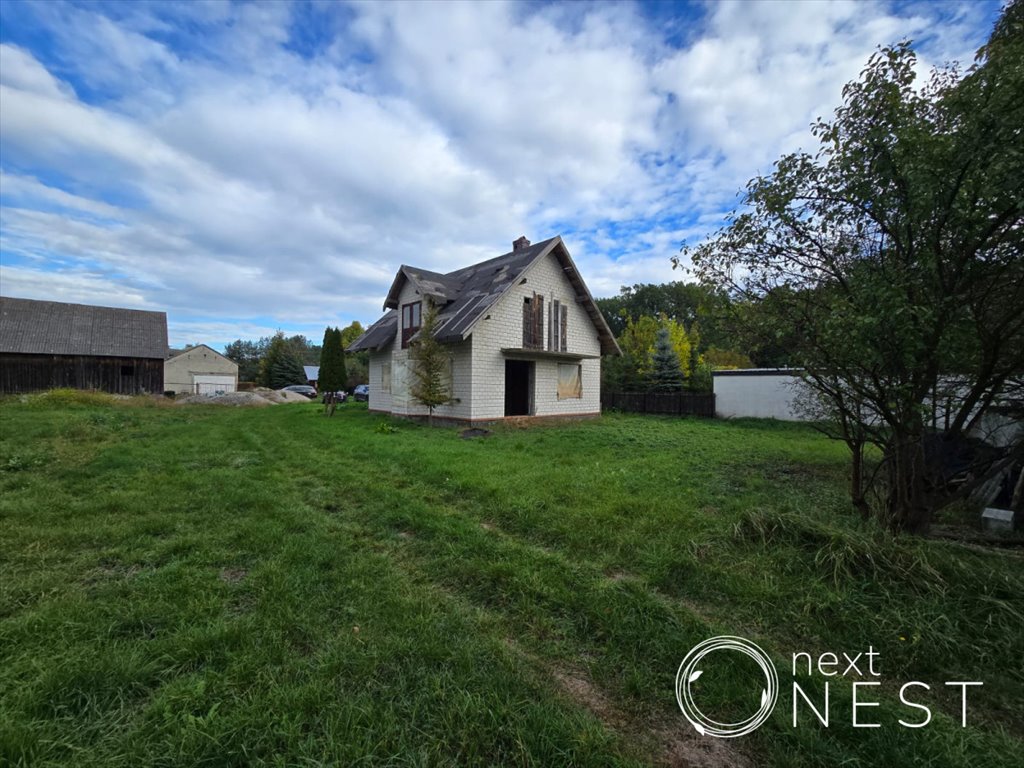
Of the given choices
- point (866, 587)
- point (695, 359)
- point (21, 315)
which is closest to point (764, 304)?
point (866, 587)

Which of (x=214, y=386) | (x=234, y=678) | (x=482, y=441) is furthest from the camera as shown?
(x=214, y=386)

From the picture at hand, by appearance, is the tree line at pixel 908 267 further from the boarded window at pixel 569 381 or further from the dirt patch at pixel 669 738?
the boarded window at pixel 569 381

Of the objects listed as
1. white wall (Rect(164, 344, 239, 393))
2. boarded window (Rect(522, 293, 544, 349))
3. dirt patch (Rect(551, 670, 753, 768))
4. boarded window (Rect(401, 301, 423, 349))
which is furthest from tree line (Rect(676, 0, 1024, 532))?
white wall (Rect(164, 344, 239, 393))

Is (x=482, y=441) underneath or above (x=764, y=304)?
underneath

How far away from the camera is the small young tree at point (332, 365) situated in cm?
2023

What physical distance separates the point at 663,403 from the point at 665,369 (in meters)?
2.31

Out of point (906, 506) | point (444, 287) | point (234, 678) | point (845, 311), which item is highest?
point (444, 287)

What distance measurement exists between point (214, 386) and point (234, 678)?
54799mm

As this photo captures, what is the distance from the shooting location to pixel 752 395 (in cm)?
1923

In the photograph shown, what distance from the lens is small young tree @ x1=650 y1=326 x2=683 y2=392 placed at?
23.2m

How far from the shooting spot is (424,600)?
328 cm

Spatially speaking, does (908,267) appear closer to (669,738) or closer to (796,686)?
(796,686)

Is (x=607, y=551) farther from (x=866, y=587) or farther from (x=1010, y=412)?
(x=1010, y=412)

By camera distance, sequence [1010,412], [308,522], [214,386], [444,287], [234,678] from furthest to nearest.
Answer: [214,386] → [444,287] → [308,522] → [1010,412] → [234,678]
